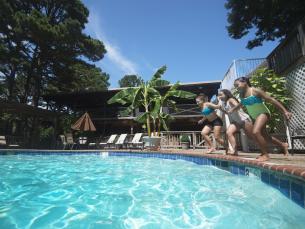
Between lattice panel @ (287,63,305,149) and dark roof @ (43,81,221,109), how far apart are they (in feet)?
33.1

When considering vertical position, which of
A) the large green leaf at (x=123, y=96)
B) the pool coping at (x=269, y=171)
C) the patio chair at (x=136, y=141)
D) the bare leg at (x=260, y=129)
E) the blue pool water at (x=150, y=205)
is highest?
the large green leaf at (x=123, y=96)

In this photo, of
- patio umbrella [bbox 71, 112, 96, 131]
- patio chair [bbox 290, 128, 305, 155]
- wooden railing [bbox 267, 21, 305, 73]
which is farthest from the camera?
patio umbrella [bbox 71, 112, 96, 131]

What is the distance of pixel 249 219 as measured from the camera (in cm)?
230

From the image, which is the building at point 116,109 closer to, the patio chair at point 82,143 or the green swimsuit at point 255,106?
the patio chair at point 82,143

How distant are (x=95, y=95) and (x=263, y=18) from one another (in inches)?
526

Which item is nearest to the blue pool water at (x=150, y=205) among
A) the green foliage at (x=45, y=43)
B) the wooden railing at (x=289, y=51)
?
the wooden railing at (x=289, y=51)

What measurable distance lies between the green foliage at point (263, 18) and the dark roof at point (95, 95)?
13.3ft

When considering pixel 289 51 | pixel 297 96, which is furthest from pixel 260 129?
pixel 289 51

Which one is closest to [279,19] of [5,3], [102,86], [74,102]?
[74,102]

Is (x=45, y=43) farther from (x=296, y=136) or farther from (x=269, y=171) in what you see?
(x=269, y=171)

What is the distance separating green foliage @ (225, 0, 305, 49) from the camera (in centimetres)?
1222

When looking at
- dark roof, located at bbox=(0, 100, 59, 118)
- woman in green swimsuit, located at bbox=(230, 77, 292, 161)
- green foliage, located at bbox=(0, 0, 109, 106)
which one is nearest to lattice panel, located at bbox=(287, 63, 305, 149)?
woman in green swimsuit, located at bbox=(230, 77, 292, 161)

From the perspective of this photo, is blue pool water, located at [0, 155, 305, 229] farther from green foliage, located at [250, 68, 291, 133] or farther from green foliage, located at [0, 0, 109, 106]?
green foliage, located at [0, 0, 109, 106]

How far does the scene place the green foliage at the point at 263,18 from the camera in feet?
40.1
